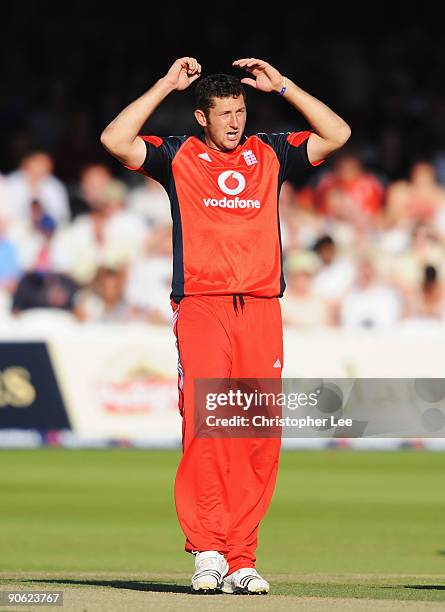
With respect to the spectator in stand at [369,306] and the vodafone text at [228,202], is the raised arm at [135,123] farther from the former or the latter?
the spectator in stand at [369,306]

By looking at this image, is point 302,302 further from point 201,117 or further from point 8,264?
point 201,117

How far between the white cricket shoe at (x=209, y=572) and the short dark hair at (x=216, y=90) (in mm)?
1877

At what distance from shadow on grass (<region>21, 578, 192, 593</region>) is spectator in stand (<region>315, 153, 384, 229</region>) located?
429 inches

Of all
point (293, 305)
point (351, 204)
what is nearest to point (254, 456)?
point (293, 305)

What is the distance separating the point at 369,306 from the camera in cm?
1554

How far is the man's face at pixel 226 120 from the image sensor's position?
619 cm

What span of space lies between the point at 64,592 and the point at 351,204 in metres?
12.2

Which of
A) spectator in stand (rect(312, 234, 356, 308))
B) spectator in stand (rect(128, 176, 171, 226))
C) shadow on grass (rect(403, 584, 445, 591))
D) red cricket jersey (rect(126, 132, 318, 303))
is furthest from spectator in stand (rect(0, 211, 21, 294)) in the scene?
red cricket jersey (rect(126, 132, 318, 303))

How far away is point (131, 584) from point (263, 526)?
321 centimetres

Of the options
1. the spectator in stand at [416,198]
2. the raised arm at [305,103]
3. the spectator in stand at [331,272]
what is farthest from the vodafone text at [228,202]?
the spectator in stand at [416,198]

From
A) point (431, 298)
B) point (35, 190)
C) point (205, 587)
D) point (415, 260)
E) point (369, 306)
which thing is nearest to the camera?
point (205, 587)

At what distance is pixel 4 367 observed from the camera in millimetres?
13992

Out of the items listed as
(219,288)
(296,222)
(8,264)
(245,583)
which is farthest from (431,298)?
(245,583)

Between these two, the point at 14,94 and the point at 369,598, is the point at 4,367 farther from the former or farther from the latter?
the point at 369,598
